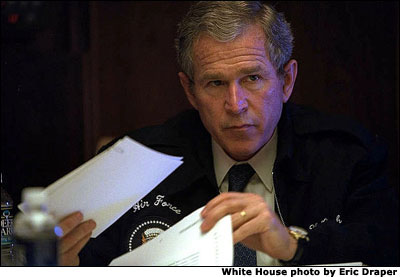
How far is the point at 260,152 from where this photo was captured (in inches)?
71.0

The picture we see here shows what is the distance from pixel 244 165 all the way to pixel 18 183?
3.45 ft

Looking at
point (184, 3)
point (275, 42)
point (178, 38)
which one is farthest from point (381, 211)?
point (184, 3)

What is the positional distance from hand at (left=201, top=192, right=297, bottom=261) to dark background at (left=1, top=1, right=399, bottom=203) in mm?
1212

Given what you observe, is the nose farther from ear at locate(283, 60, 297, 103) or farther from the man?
Result: ear at locate(283, 60, 297, 103)

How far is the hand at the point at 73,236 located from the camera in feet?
3.83

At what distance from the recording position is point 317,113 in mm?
1910

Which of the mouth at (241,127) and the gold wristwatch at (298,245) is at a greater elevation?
the mouth at (241,127)

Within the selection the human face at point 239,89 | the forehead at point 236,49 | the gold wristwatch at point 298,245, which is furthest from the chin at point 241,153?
the gold wristwatch at point 298,245

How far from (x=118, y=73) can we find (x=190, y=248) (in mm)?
1530

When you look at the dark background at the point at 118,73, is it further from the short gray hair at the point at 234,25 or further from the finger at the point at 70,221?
the finger at the point at 70,221

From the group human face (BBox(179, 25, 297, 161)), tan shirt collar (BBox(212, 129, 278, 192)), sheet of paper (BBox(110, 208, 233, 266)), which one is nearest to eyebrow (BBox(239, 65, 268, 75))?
human face (BBox(179, 25, 297, 161))

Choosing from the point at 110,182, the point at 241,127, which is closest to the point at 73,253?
the point at 110,182

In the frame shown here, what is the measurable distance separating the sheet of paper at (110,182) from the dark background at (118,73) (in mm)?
1292

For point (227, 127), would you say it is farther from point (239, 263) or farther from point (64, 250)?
point (64, 250)
